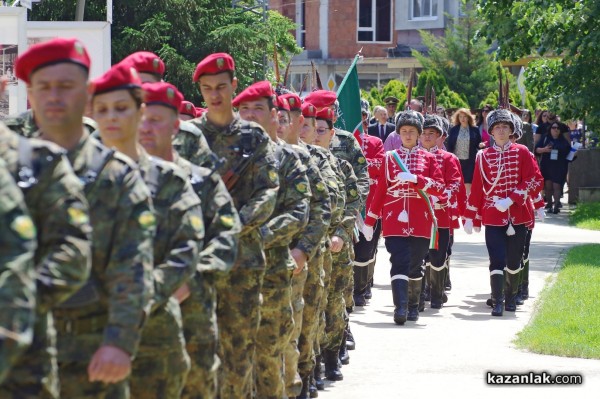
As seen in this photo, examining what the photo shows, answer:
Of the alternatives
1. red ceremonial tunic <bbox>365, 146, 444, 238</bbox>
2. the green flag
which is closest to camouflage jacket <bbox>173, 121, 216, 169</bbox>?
red ceremonial tunic <bbox>365, 146, 444, 238</bbox>

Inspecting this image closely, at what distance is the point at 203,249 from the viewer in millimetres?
6867

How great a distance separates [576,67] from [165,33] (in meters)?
10.3

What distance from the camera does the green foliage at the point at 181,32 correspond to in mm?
29078

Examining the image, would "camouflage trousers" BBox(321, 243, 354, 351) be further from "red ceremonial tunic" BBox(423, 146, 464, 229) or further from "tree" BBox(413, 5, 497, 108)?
"tree" BBox(413, 5, 497, 108)

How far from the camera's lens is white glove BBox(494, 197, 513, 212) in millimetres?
14797

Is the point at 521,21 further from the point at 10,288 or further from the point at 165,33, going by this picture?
the point at 10,288

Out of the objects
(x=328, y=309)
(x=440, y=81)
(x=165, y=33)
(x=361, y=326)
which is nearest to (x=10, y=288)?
(x=328, y=309)

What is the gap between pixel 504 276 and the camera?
49.6 feet

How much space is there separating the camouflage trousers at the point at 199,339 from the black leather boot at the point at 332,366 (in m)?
4.41

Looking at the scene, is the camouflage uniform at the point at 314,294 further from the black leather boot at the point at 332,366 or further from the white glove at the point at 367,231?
the white glove at the point at 367,231

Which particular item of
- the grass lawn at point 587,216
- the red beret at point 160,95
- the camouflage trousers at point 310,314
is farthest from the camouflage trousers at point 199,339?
the grass lawn at point 587,216

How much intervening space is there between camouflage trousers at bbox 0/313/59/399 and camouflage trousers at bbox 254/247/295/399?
13.2ft

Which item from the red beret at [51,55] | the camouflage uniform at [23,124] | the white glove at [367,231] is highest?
the red beret at [51,55]

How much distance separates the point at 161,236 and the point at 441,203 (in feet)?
30.7
